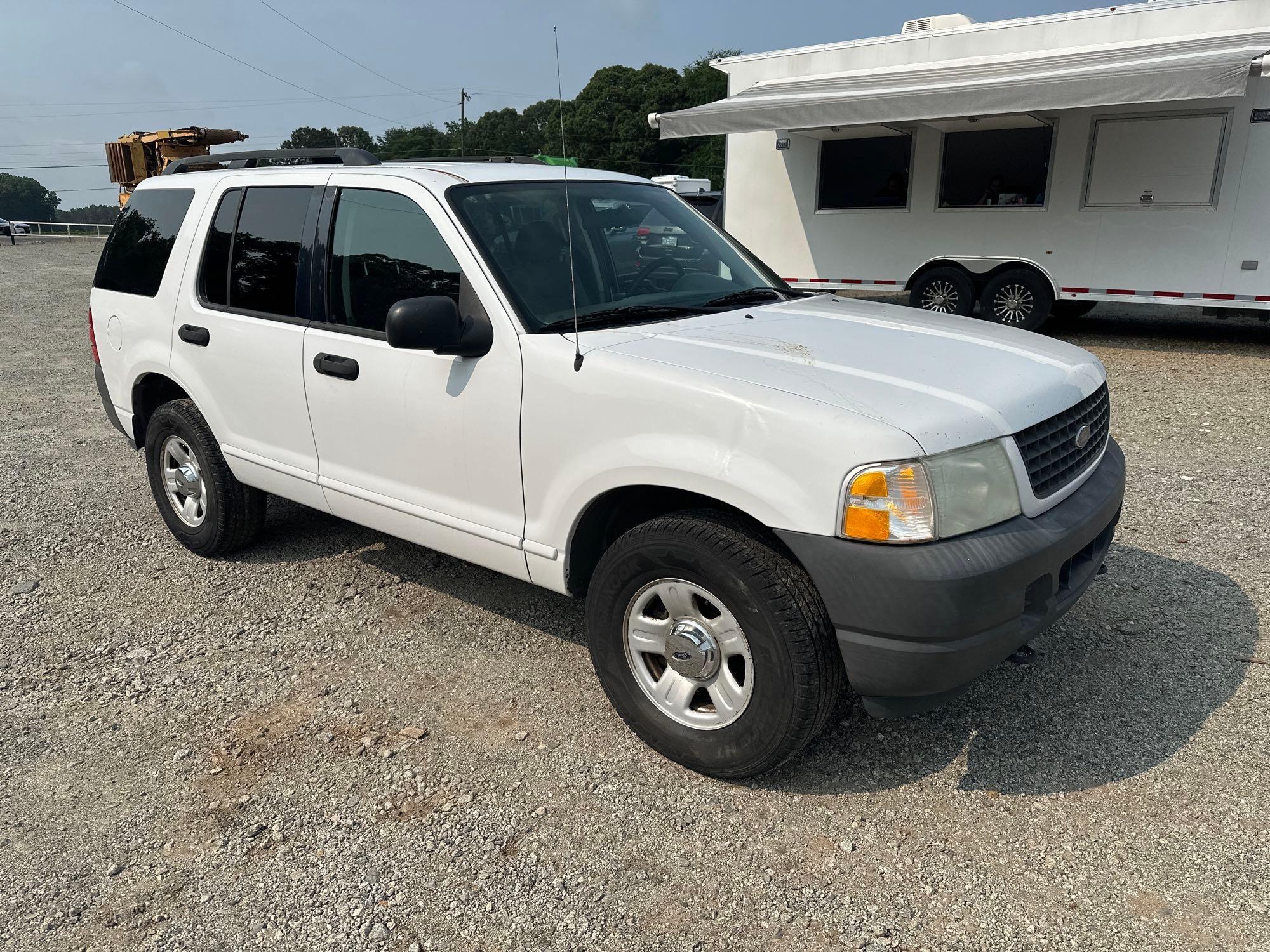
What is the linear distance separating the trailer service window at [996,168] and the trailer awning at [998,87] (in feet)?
2.68

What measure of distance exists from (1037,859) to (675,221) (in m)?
2.87

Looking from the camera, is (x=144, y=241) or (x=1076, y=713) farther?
(x=144, y=241)

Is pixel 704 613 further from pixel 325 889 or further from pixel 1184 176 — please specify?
pixel 1184 176

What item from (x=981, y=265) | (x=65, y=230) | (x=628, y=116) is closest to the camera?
(x=981, y=265)

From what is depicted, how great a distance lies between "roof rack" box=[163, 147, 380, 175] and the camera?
4289 millimetres

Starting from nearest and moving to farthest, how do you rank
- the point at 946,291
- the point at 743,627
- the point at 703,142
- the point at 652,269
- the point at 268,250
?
1. the point at 743,627
2. the point at 652,269
3. the point at 268,250
4. the point at 946,291
5. the point at 703,142

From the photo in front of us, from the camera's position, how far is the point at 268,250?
4133 millimetres

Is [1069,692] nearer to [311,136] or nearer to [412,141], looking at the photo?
[412,141]

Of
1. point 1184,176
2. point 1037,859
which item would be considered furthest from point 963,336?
point 1184,176

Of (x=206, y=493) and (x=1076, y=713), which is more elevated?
(x=206, y=493)

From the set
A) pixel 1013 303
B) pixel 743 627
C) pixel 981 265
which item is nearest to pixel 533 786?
pixel 743 627

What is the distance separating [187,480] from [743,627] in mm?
3337

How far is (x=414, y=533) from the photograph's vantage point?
3711mm

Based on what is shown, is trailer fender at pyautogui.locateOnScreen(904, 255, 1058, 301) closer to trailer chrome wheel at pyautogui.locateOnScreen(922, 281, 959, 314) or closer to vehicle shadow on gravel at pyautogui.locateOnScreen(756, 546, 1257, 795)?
trailer chrome wheel at pyautogui.locateOnScreen(922, 281, 959, 314)
